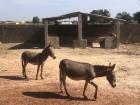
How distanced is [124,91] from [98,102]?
2.01 m

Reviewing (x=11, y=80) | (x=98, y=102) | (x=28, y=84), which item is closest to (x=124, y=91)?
(x=98, y=102)

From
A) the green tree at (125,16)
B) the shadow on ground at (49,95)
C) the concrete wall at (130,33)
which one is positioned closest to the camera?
the shadow on ground at (49,95)

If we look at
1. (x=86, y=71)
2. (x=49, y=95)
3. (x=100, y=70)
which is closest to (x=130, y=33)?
(x=100, y=70)

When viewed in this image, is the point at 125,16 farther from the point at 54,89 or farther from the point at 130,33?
the point at 54,89

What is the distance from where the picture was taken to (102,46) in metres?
32.2

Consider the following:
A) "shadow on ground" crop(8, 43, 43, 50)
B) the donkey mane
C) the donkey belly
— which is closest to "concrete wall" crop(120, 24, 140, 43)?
"shadow on ground" crop(8, 43, 43, 50)

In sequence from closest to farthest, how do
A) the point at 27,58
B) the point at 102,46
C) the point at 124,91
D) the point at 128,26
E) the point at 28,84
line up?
the point at 124,91 → the point at 28,84 → the point at 27,58 → the point at 102,46 → the point at 128,26

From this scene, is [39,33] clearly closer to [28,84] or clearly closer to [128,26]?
[128,26]

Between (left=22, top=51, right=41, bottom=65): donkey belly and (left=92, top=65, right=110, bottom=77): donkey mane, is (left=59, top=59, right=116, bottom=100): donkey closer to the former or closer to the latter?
(left=92, top=65, right=110, bottom=77): donkey mane

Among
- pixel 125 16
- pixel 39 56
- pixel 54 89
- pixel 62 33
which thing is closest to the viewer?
pixel 54 89

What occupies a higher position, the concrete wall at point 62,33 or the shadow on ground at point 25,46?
the concrete wall at point 62,33

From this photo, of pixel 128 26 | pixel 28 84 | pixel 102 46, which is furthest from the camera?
pixel 128 26

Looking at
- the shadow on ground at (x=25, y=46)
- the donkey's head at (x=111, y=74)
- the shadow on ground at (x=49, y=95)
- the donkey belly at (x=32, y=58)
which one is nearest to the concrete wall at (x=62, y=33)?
the shadow on ground at (x=25, y=46)

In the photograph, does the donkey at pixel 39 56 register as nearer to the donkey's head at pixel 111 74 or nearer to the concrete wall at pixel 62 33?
the donkey's head at pixel 111 74
